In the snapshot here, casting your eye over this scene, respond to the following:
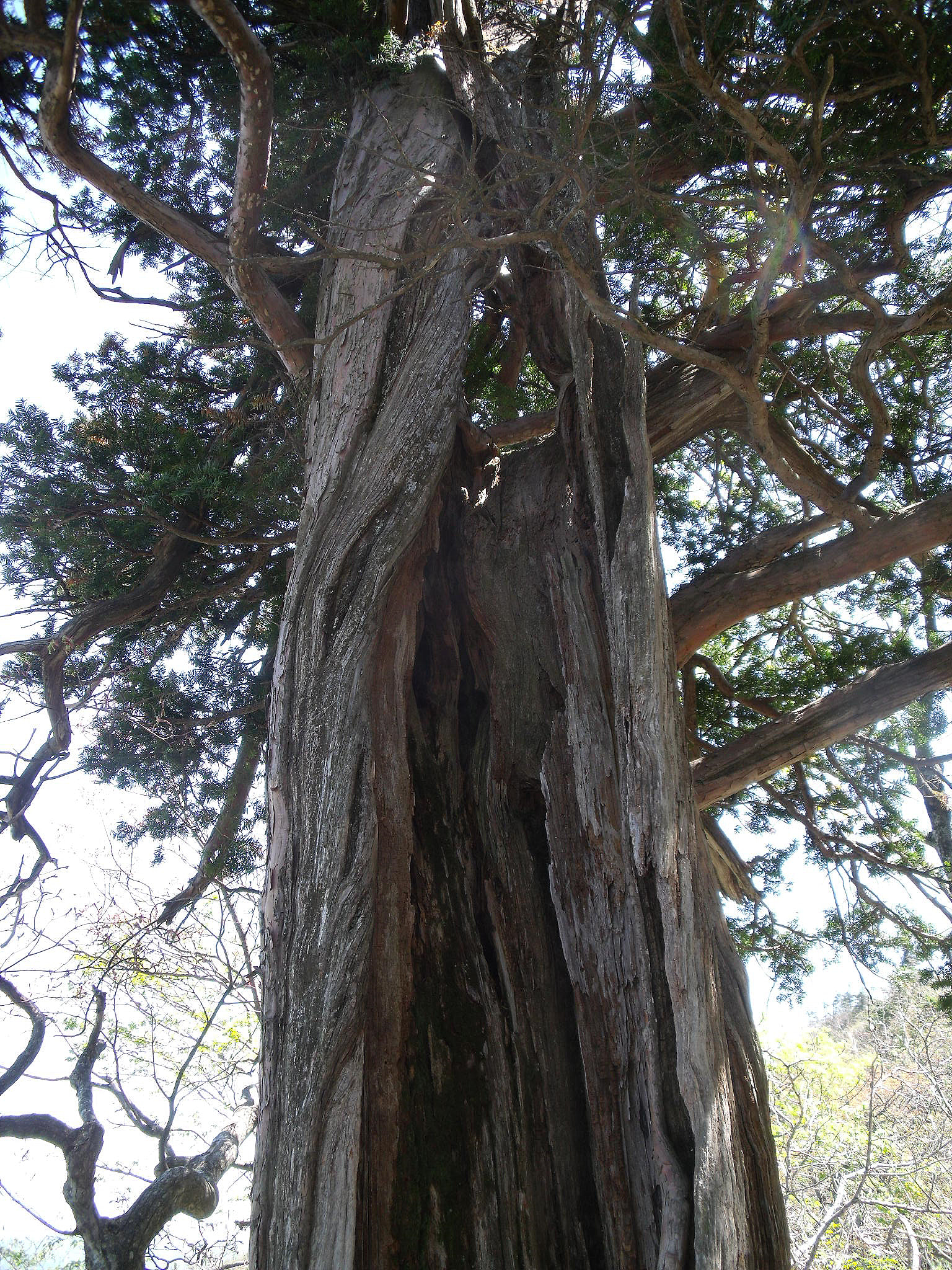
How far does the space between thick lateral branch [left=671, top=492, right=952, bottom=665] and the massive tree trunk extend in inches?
26.7

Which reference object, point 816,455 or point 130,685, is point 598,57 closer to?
point 816,455

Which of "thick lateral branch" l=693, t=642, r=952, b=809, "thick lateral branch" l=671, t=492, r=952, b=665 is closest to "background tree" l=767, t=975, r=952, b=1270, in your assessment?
"thick lateral branch" l=693, t=642, r=952, b=809

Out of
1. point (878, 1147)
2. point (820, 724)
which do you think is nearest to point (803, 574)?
point (820, 724)

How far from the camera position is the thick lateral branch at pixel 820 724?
3.02m

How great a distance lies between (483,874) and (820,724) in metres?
1.43

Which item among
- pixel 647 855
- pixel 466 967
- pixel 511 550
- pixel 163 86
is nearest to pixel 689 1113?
pixel 647 855

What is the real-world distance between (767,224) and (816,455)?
1.78m

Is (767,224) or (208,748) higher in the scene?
(767,224)

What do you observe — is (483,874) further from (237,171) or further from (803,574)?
(237,171)

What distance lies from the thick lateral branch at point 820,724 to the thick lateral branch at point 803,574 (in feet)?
1.28

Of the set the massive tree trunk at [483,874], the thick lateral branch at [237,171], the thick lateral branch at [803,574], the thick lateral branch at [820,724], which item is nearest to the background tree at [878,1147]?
the thick lateral branch at [820,724]

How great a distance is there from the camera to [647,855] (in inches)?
78.9

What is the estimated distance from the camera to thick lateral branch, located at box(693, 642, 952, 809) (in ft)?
9.92

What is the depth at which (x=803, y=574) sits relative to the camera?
10.6 ft
